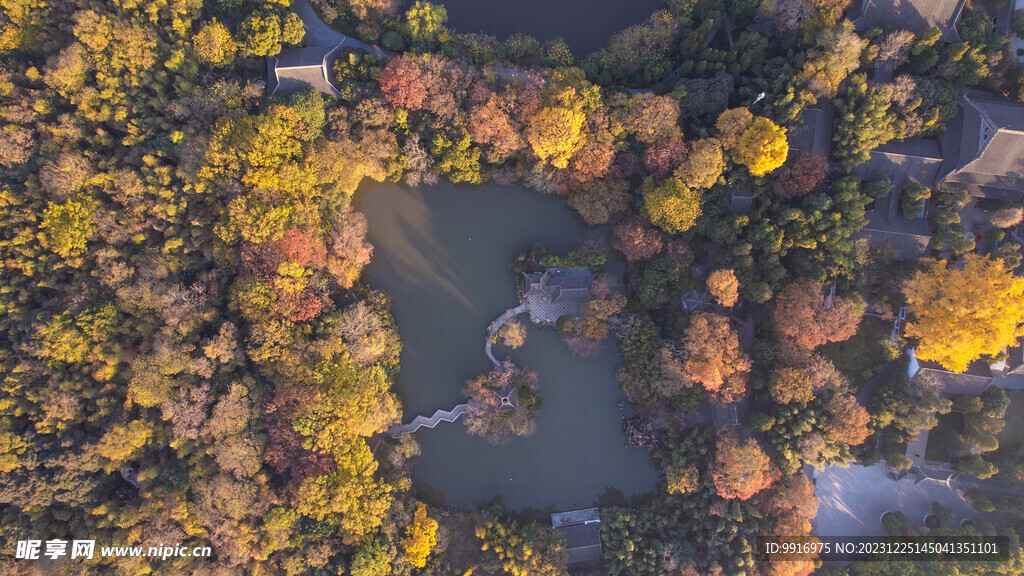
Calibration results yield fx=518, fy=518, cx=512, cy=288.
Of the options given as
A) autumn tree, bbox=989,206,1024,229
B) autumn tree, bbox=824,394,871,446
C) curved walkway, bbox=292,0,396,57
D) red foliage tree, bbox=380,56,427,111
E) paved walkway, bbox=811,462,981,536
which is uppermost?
curved walkway, bbox=292,0,396,57

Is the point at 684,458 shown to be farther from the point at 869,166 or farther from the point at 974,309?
the point at 869,166

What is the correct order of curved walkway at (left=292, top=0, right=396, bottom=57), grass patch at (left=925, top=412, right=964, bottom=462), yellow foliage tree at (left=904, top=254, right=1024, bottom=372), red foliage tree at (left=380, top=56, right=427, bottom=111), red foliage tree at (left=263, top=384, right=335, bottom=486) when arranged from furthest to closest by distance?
grass patch at (left=925, top=412, right=964, bottom=462) < curved walkway at (left=292, top=0, right=396, bottom=57) < red foliage tree at (left=380, top=56, right=427, bottom=111) < red foliage tree at (left=263, top=384, right=335, bottom=486) < yellow foliage tree at (left=904, top=254, right=1024, bottom=372)

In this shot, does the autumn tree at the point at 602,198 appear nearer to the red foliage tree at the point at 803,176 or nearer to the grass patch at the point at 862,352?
the red foliage tree at the point at 803,176

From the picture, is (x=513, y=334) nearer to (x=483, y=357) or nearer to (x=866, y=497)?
(x=483, y=357)

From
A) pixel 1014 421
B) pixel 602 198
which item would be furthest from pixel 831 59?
pixel 1014 421

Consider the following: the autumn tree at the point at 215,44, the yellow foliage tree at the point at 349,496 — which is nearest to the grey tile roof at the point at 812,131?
the yellow foliage tree at the point at 349,496

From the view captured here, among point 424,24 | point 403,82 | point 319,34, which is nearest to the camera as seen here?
point 403,82

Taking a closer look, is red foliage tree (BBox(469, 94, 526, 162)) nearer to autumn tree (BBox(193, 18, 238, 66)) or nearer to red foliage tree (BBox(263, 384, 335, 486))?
autumn tree (BBox(193, 18, 238, 66))

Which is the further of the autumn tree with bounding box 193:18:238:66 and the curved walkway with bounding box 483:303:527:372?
the curved walkway with bounding box 483:303:527:372

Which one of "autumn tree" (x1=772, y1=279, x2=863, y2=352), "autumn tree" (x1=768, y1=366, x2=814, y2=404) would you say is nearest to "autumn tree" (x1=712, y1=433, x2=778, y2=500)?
"autumn tree" (x1=768, y1=366, x2=814, y2=404)
